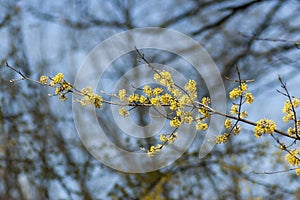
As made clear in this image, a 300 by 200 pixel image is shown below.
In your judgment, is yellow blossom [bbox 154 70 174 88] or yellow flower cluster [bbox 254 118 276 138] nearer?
yellow flower cluster [bbox 254 118 276 138]

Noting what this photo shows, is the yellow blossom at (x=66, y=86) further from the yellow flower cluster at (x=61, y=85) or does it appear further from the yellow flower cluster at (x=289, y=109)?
the yellow flower cluster at (x=289, y=109)

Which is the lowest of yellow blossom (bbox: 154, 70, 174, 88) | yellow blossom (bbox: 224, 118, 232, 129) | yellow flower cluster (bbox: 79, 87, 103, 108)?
yellow blossom (bbox: 224, 118, 232, 129)

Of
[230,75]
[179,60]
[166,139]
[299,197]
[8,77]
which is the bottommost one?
[166,139]

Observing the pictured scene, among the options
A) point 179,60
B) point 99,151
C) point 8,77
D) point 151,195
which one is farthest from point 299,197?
point 8,77

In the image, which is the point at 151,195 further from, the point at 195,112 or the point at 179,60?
the point at 195,112

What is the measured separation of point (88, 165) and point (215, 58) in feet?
6.61

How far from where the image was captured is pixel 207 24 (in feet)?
13.0

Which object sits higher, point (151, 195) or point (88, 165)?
point (88, 165)

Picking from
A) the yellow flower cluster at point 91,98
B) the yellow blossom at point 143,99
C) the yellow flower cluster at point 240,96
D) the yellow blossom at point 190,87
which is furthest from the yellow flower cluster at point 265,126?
the yellow flower cluster at point 91,98

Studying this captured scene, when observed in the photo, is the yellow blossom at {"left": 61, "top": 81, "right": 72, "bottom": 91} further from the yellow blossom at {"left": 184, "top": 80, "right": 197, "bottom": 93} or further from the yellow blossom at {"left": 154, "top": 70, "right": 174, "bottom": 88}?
the yellow blossom at {"left": 184, "top": 80, "right": 197, "bottom": 93}

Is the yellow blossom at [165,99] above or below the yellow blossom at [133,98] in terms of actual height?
below

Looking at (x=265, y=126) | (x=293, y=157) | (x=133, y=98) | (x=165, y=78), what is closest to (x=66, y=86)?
(x=133, y=98)

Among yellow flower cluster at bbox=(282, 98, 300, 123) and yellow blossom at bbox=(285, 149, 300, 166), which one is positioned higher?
yellow flower cluster at bbox=(282, 98, 300, 123)

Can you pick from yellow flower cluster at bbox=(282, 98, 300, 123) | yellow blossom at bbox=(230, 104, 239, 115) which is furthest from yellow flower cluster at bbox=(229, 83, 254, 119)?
yellow flower cluster at bbox=(282, 98, 300, 123)
